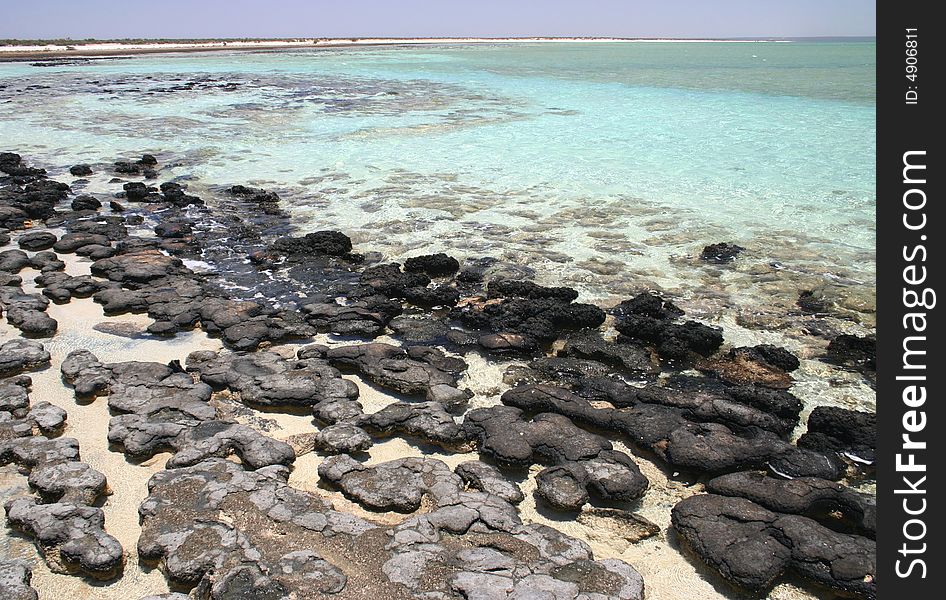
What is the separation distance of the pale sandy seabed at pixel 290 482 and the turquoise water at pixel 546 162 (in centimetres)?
248

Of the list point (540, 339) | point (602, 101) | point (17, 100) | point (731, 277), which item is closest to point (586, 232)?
point (731, 277)

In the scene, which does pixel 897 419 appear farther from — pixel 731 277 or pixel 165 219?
pixel 165 219

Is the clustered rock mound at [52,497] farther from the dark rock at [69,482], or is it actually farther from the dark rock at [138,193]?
the dark rock at [138,193]

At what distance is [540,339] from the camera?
17.9 feet

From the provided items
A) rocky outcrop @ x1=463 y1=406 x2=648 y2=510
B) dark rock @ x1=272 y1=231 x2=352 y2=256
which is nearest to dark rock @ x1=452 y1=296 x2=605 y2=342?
rocky outcrop @ x1=463 y1=406 x2=648 y2=510

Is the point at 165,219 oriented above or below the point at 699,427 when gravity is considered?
above

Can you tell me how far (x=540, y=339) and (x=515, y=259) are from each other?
6.93 ft

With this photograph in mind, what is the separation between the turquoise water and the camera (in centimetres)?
774

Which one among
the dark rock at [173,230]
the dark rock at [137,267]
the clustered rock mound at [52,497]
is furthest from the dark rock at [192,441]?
the dark rock at [173,230]

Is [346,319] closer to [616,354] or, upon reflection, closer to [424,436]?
[424,436]

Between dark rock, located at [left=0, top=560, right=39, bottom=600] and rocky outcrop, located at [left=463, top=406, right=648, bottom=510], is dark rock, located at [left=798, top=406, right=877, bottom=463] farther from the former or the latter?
dark rock, located at [left=0, top=560, right=39, bottom=600]

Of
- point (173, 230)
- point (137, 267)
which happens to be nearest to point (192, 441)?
point (137, 267)

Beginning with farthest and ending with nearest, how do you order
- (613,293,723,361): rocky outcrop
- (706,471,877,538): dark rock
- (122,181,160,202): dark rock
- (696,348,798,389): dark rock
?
(122,181,160,202): dark rock < (613,293,723,361): rocky outcrop < (696,348,798,389): dark rock < (706,471,877,538): dark rock

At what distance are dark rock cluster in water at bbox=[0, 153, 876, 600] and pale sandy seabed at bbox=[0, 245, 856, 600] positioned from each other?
0.07 m
